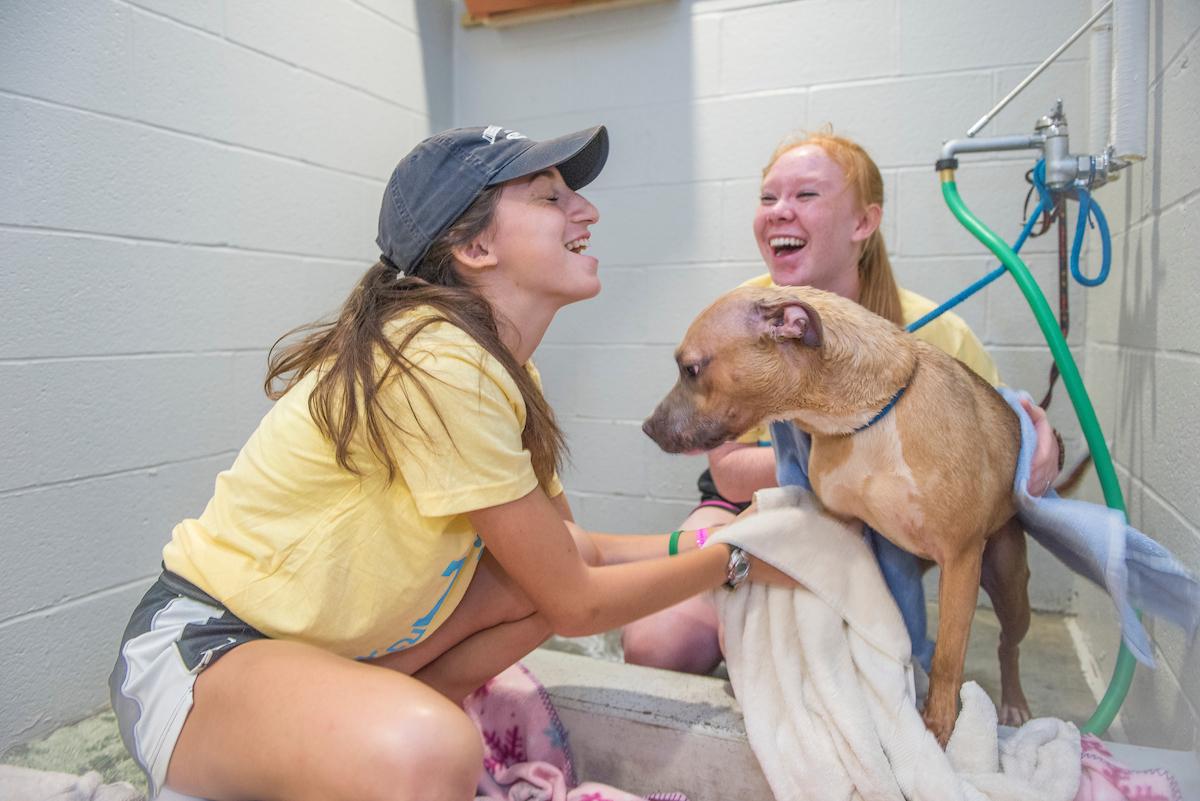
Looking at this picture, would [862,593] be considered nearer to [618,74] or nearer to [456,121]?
[618,74]

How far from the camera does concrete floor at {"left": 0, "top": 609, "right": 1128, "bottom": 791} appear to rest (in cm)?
200

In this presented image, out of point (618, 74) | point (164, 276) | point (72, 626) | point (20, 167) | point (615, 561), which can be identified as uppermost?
point (618, 74)

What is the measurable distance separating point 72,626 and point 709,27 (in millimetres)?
2768

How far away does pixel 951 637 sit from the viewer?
1.52 meters

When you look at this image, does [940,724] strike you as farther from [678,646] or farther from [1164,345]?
[1164,345]

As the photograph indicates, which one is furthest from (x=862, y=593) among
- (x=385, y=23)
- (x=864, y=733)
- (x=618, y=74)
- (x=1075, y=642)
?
(x=385, y=23)

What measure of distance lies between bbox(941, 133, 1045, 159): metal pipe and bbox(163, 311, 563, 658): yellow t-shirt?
126 cm

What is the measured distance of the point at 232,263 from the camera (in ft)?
8.27

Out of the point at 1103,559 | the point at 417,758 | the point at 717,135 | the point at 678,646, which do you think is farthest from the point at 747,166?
the point at 417,758

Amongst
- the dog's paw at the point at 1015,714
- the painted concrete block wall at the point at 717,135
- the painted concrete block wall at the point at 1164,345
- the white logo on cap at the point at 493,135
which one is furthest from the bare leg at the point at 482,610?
the painted concrete block wall at the point at 717,135

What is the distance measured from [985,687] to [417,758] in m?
1.75

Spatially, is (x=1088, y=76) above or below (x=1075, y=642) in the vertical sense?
above

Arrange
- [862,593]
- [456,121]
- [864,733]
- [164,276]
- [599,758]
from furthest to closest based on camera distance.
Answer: [456,121] → [164,276] → [599,758] → [862,593] → [864,733]

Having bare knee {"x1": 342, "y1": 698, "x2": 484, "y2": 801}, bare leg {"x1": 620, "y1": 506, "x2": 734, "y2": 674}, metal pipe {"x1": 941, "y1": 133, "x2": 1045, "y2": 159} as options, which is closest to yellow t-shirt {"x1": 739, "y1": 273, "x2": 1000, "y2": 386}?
metal pipe {"x1": 941, "y1": 133, "x2": 1045, "y2": 159}
